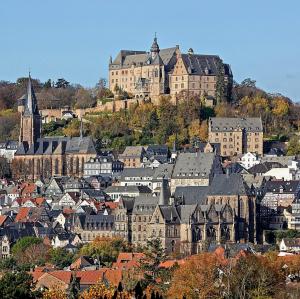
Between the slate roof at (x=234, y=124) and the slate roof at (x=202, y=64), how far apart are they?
911 cm

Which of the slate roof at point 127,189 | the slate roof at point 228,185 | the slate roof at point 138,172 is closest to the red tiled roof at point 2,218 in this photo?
the slate roof at point 127,189

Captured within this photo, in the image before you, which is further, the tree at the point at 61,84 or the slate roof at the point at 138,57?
the tree at the point at 61,84

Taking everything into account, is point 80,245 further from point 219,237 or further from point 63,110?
point 63,110

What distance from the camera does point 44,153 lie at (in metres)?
128

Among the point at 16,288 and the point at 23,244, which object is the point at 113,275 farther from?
the point at 23,244

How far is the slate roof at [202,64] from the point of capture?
131 metres

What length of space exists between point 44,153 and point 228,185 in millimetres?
36606

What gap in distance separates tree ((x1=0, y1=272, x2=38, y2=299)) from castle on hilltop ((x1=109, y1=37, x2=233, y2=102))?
220 ft

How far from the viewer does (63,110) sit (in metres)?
141

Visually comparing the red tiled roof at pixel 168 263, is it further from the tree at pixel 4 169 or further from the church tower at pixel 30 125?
the tree at pixel 4 169

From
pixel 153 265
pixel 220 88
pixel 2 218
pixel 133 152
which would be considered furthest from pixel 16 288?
pixel 220 88

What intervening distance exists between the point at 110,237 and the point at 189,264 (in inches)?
924

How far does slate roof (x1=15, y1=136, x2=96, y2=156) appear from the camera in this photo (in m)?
126

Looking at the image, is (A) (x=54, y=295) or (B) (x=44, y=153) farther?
(B) (x=44, y=153)
